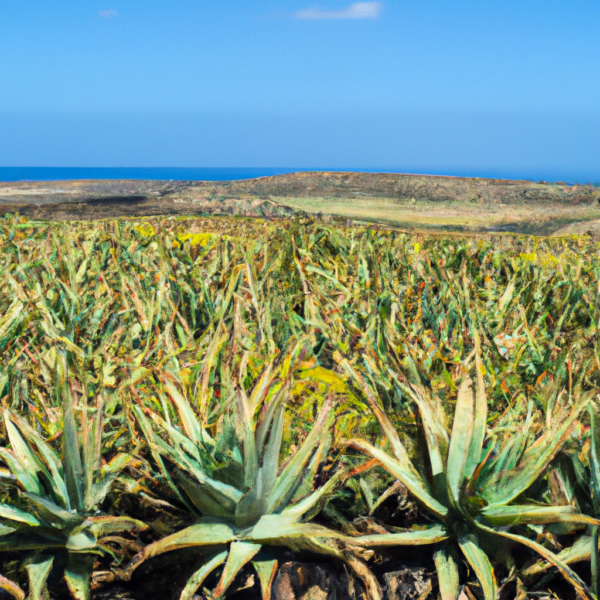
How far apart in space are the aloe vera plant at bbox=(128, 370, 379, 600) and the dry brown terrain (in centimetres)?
568

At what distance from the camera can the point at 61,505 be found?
104cm

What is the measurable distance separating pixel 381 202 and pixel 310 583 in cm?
750

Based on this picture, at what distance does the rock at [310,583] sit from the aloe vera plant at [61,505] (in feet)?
0.92

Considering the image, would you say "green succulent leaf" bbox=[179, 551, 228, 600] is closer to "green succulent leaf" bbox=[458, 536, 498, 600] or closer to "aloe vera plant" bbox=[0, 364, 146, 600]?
"aloe vera plant" bbox=[0, 364, 146, 600]

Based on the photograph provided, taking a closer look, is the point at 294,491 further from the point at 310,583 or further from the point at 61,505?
the point at 61,505

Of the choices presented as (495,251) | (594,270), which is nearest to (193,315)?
(594,270)

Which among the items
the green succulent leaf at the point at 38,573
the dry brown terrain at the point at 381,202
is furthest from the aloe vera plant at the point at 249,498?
the dry brown terrain at the point at 381,202

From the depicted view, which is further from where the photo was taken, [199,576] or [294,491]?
[294,491]

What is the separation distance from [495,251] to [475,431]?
3.79 meters

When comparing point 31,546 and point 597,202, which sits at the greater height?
point 597,202

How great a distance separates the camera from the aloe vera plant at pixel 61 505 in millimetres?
951

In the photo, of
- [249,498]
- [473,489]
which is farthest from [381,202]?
[249,498]

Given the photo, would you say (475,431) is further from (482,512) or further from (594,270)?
(594,270)

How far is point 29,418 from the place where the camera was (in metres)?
1.49
